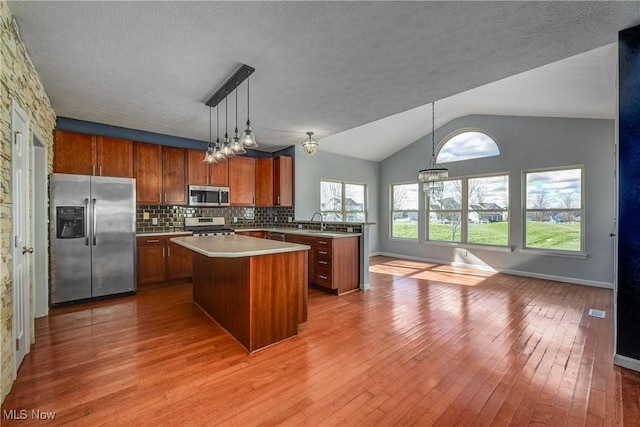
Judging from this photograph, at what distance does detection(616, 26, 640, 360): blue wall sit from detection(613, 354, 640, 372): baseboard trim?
2 cm

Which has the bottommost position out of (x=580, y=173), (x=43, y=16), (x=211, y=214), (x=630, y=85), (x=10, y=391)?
(x=10, y=391)

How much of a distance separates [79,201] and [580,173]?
7883mm

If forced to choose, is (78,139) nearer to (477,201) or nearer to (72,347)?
(72,347)

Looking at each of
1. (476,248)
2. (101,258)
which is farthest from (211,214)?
(476,248)

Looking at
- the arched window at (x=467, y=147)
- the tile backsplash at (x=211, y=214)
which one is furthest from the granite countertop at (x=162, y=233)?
the arched window at (x=467, y=147)

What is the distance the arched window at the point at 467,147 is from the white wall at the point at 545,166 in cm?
12

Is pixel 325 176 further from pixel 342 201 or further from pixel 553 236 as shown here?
pixel 553 236

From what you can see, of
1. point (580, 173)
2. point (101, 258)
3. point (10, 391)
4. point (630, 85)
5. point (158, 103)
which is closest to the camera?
point (10, 391)

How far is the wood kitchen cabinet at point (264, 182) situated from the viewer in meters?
5.77

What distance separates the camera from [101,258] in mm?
3779

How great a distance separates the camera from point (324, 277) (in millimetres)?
4207

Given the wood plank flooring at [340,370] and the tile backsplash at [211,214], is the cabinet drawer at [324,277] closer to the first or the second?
the wood plank flooring at [340,370]

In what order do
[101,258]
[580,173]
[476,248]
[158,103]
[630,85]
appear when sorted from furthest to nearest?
[476,248] < [580,173] < [101,258] < [158,103] < [630,85]

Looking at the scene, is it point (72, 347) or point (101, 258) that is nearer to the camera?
point (72, 347)
